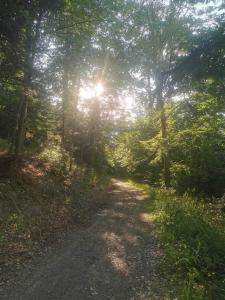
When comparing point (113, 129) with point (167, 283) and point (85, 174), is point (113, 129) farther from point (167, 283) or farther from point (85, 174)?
point (167, 283)

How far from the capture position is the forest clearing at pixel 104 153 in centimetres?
798

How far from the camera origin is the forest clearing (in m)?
7.98

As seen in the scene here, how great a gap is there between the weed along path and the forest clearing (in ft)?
0.14

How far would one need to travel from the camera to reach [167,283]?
25.2 feet

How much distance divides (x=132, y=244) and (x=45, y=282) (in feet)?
13.3

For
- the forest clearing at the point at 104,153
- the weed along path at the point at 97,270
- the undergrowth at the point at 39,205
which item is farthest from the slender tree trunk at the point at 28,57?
the weed along path at the point at 97,270

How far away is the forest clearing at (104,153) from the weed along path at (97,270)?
4cm

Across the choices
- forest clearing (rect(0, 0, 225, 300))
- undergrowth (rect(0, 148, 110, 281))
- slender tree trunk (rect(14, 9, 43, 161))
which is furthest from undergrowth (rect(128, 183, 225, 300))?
slender tree trunk (rect(14, 9, 43, 161))

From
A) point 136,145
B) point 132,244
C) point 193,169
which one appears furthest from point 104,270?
point 136,145

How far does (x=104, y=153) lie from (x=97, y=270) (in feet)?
70.6

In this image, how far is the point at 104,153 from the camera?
96.8ft

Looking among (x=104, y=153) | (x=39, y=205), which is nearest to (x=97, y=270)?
(x=39, y=205)

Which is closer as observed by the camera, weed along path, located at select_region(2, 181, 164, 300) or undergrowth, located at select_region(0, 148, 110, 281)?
weed along path, located at select_region(2, 181, 164, 300)

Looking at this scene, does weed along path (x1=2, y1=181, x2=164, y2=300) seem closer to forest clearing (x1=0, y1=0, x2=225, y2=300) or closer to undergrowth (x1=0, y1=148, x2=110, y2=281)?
forest clearing (x1=0, y1=0, x2=225, y2=300)
